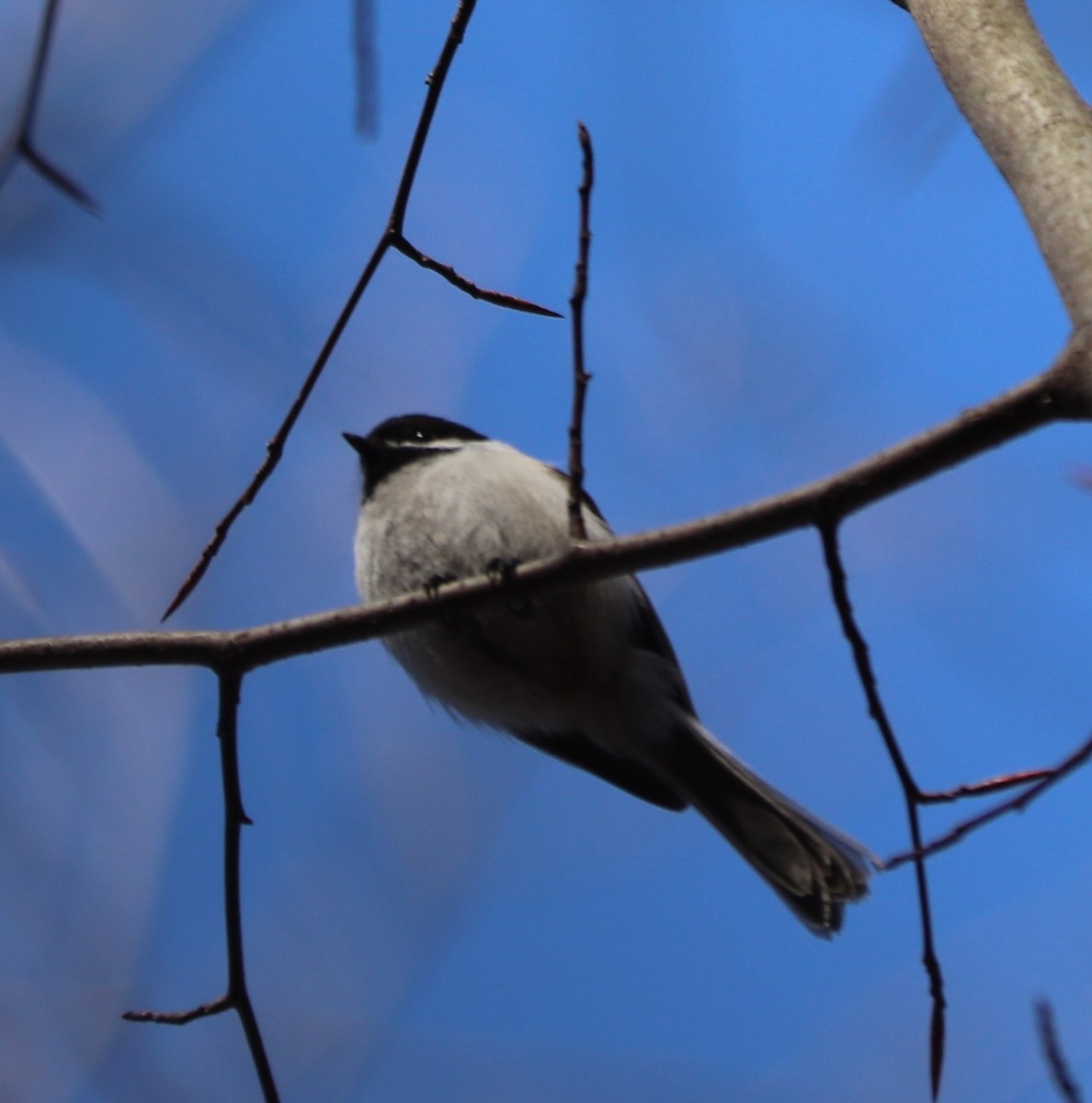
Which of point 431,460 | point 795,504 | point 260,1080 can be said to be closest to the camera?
point 795,504

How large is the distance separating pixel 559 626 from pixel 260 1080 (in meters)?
1.38

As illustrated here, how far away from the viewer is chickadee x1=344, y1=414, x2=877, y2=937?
9.85 ft

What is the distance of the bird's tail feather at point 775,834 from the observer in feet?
9.71

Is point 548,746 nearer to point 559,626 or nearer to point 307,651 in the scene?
point 559,626

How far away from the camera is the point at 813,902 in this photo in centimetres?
297

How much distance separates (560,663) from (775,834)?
0.65 m

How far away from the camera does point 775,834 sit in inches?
122

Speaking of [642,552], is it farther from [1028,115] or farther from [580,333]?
[1028,115]

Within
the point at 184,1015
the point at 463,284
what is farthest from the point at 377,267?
the point at 184,1015

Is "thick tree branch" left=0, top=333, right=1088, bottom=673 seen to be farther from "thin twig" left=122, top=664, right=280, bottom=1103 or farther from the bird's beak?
the bird's beak

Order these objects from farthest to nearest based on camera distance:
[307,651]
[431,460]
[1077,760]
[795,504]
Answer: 1. [431,460]
2. [307,651]
3. [795,504]
4. [1077,760]

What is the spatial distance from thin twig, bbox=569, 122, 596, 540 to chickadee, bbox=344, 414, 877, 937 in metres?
0.81

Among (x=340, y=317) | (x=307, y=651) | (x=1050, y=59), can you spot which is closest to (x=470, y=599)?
(x=307, y=651)

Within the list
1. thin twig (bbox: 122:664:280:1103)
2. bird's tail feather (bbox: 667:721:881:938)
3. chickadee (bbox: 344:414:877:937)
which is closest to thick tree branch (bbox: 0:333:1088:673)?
thin twig (bbox: 122:664:280:1103)
